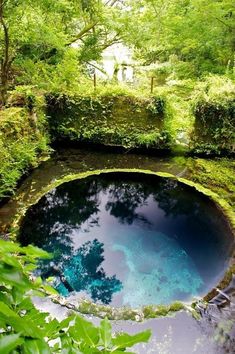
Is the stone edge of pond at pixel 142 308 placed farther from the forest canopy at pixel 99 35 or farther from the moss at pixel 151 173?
the forest canopy at pixel 99 35

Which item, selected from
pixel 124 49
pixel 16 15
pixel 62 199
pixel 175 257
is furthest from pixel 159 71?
pixel 175 257

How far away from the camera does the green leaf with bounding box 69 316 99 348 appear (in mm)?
829

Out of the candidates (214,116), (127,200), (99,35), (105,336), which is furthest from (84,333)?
(99,35)

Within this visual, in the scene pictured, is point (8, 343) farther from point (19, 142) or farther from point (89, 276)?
point (19, 142)

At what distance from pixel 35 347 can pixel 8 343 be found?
9cm

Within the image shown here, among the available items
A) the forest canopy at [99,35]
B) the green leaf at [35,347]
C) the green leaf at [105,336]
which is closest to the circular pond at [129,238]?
the forest canopy at [99,35]

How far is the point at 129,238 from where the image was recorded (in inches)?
232

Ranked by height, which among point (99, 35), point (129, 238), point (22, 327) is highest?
point (99, 35)

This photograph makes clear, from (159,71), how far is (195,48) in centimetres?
174

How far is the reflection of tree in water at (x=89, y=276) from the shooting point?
15.9 ft

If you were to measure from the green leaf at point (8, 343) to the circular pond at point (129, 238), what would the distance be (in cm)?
425

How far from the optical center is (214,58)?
12.8m

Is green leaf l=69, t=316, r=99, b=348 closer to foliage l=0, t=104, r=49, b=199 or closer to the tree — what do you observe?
foliage l=0, t=104, r=49, b=199

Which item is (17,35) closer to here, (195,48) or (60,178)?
(60,178)
